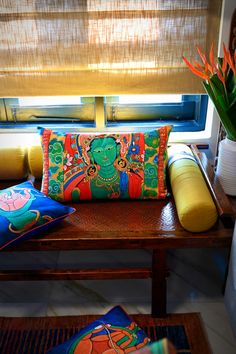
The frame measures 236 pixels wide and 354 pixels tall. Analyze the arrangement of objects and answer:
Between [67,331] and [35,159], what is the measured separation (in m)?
0.92

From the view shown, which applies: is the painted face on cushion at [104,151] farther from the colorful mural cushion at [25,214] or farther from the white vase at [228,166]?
the white vase at [228,166]

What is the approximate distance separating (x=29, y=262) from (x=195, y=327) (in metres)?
0.99

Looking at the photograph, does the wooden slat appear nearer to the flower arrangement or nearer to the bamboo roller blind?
the flower arrangement

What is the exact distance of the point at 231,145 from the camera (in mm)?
1797

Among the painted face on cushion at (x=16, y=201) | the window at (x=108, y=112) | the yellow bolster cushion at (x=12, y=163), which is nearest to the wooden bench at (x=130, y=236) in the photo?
the painted face on cushion at (x=16, y=201)

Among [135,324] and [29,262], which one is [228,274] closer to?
[135,324]

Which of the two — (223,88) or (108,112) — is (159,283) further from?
(108,112)

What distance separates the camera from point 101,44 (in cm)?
199

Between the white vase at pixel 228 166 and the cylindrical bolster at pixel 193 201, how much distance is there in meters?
0.13

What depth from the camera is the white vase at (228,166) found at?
1788 mm

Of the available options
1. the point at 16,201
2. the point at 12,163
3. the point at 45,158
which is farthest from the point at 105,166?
the point at 12,163

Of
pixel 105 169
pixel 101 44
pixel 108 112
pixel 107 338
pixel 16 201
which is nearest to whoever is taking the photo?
pixel 107 338

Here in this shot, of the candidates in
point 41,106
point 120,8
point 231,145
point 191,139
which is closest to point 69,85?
point 41,106

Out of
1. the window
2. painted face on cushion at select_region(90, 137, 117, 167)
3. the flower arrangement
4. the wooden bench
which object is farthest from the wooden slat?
the window
